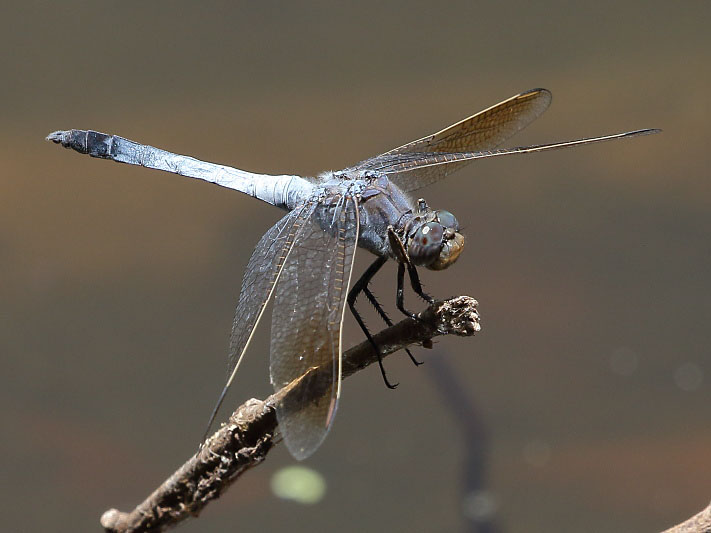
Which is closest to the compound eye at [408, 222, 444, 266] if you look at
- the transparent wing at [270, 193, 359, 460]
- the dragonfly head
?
the dragonfly head

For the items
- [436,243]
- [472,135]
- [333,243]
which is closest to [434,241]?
[436,243]

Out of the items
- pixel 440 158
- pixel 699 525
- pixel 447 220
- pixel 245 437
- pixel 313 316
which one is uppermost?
pixel 440 158

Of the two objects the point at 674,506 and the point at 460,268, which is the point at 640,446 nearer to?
the point at 674,506

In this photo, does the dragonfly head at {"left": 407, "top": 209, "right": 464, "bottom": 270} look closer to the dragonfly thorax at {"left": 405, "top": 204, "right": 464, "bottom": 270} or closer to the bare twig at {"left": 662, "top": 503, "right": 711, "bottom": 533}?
the dragonfly thorax at {"left": 405, "top": 204, "right": 464, "bottom": 270}

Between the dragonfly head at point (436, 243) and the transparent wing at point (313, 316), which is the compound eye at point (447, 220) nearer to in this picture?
the dragonfly head at point (436, 243)

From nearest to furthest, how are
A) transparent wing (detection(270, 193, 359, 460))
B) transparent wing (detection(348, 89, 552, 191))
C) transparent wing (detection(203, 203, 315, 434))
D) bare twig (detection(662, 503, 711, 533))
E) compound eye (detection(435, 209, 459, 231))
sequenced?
bare twig (detection(662, 503, 711, 533)) → transparent wing (detection(270, 193, 359, 460)) → transparent wing (detection(203, 203, 315, 434)) → compound eye (detection(435, 209, 459, 231)) → transparent wing (detection(348, 89, 552, 191))

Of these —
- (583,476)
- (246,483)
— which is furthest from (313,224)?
(583,476)

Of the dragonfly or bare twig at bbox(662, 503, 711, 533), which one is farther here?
the dragonfly

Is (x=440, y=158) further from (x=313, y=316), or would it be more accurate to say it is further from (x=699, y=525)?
(x=699, y=525)
